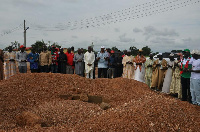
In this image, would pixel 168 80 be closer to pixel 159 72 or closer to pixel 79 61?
pixel 159 72

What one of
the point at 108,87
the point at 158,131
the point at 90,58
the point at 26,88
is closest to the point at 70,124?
the point at 158,131

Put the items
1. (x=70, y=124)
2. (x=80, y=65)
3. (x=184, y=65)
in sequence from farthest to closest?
(x=80, y=65) < (x=184, y=65) < (x=70, y=124)

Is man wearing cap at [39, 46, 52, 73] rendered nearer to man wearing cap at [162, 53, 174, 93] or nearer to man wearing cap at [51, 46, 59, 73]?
man wearing cap at [51, 46, 59, 73]

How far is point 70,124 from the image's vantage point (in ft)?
14.1

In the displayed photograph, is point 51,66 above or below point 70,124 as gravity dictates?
above

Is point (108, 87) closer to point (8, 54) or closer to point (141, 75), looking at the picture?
point (141, 75)

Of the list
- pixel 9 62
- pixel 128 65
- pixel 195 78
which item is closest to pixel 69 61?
pixel 9 62

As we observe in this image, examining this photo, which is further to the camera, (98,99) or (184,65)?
(184,65)

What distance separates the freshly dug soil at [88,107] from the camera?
12.6ft

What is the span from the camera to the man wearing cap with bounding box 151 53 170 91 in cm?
918

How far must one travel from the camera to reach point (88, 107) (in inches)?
210

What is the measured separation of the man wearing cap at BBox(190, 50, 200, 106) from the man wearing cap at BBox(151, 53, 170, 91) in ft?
8.95

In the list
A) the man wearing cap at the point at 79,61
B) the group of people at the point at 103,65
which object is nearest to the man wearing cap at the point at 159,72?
the group of people at the point at 103,65

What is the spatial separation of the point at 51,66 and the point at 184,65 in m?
5.91
